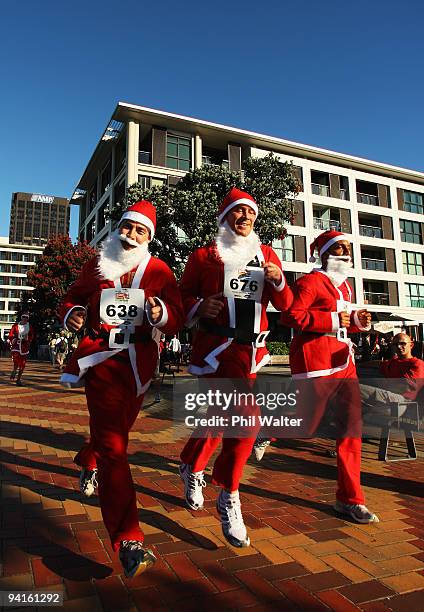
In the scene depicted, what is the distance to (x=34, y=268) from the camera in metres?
28.5

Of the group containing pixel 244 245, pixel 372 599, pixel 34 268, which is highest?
pixel 34 268

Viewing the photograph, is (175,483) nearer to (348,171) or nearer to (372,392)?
(372,392)

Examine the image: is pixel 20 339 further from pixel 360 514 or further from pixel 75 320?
pixel 360 514

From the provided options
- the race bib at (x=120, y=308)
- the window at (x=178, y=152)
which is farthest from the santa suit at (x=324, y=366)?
the window at (x=178, y=152)

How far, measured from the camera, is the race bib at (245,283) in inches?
110

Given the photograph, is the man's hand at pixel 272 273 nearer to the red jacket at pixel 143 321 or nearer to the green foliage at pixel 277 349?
the red jacket at pixel 143 321

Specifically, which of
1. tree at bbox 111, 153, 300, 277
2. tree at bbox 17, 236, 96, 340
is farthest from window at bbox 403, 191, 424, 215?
tree at bbox 17, 236, 96, 340

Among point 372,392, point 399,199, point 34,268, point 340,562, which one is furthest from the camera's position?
point 399,199

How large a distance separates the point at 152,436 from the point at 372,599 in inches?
156

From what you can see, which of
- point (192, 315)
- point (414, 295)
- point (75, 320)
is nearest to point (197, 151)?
point (414, 295)

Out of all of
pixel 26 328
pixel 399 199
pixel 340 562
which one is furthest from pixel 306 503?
pixel 399 199

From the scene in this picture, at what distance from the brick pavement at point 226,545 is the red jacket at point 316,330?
1.04 meters

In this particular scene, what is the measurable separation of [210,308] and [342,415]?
126 centimetres

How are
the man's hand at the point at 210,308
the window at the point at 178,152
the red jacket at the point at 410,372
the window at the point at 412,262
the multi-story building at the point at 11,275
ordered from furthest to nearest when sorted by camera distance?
the multi-story building at the point at 11,275 → the window at the point at 412,262 → the window at the point at 178,152 → the red jacket at the point at 410,372 → the man's hand at the point at 210,308
